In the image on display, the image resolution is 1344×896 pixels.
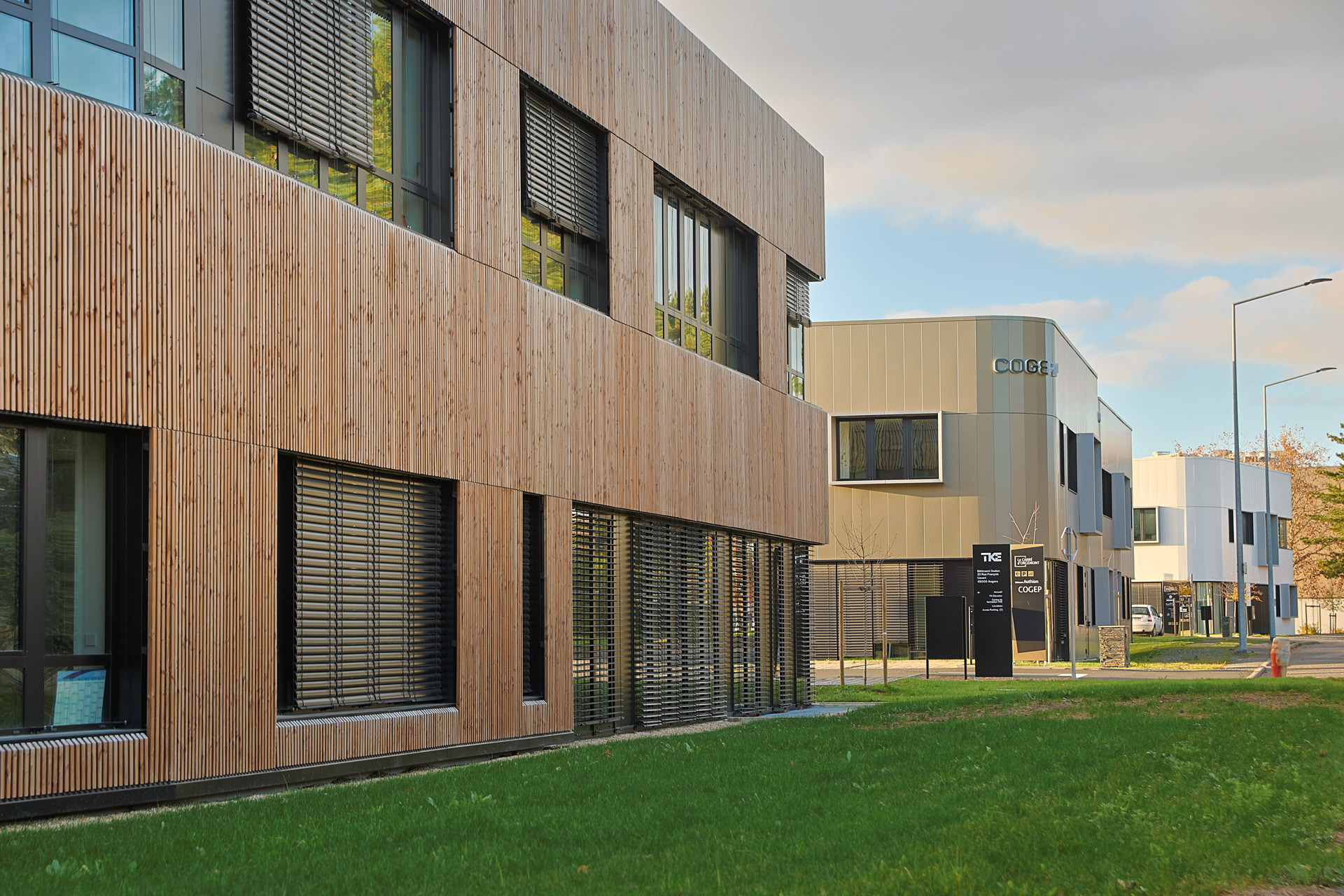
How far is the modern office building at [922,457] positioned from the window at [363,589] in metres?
30.7

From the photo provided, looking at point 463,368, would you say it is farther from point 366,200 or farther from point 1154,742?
point 1154,742

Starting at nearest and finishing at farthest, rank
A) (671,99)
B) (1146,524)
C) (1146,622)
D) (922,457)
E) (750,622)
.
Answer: (671,99) < (750,622) < (922,457) < (1146,622) < (1146,524)

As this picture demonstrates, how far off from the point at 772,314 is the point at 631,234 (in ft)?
18.4

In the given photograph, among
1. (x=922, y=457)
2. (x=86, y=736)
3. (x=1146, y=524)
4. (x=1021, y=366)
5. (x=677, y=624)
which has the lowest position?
(x=86, y=736)

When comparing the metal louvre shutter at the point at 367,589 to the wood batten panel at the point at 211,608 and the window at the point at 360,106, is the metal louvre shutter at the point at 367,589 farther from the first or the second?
the window at the point at 360,106

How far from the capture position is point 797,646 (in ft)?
78.5

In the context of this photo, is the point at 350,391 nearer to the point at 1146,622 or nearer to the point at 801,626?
the point at 801,626

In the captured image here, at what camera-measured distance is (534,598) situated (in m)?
15.8

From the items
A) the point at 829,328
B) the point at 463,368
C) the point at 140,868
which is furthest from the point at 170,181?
the point at 829,328

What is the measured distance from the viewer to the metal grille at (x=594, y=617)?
16.7 m

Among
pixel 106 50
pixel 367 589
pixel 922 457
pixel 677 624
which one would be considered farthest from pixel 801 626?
pixel 922 457

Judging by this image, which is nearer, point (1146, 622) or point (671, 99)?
point (671, 99)

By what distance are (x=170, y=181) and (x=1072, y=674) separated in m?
26.1

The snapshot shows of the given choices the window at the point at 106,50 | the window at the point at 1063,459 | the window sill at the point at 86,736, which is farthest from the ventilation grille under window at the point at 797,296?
the window at the point at 1063,459
